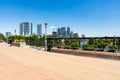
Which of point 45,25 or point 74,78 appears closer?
point 74,78

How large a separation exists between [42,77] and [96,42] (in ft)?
55.1

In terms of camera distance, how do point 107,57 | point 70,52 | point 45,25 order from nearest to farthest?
1. point 107,57
2. point 70,52
3. point 45,25

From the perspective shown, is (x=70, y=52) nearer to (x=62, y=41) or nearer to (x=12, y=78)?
(x=62, y=41)

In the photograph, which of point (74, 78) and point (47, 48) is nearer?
point (74, 78)

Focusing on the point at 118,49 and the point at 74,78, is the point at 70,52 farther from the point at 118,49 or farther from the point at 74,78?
the point at 74,78

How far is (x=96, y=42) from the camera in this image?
2539 cm

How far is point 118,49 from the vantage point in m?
18.8

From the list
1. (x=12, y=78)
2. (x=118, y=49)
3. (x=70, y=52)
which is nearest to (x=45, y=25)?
(x=70, y=52)

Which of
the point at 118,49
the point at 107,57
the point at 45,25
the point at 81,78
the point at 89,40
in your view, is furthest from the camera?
the point at 45,25

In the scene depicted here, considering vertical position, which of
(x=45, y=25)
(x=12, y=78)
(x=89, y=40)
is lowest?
(x=12, y=78)

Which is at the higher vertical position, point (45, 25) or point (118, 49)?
point (45, 25)

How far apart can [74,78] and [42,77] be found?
1313mm

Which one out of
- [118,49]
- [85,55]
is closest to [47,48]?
[85,55]

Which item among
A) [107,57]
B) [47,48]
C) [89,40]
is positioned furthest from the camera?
[47,48]
